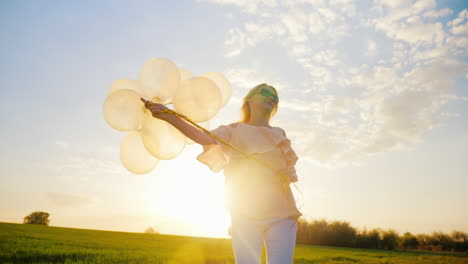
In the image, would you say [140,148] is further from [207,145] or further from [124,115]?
[207,145]

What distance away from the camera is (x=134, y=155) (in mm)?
3055

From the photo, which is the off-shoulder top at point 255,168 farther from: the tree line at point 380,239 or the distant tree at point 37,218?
the distant tree at point 37,218

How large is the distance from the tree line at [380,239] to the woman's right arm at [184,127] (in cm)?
3281

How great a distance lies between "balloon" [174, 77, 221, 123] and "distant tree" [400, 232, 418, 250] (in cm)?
4043

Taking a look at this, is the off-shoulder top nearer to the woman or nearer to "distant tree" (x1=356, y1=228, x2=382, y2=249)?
the woman

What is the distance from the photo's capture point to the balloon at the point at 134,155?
10.00ft

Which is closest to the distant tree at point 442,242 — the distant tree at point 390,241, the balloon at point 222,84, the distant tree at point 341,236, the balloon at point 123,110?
the distant tree at point 390,241

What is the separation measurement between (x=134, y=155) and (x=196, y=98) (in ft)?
2.92

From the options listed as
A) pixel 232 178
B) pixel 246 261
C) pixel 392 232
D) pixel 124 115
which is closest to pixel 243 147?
pixel 232 178

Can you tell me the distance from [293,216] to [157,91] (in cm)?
174

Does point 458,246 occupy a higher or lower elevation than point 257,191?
lower

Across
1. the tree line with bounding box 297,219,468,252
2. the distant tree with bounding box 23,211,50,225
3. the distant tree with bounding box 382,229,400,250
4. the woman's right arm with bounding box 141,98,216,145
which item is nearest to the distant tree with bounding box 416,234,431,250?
the tree line with bounding box 297,219,468,252

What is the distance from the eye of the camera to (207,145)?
266cm

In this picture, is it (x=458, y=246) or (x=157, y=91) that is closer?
(x=157, y=91)
